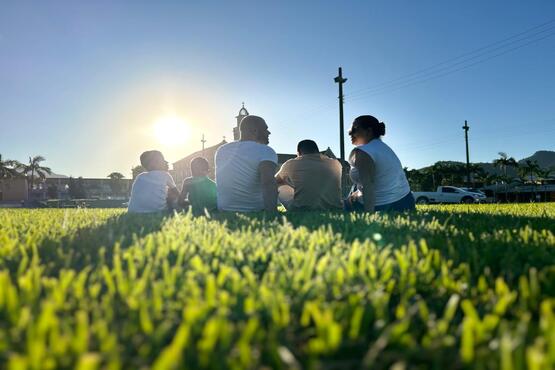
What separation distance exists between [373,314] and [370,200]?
355 centimetres

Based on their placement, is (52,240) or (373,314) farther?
(52,240)

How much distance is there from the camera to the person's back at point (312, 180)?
516 cm

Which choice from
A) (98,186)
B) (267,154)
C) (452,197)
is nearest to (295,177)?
(267,154)

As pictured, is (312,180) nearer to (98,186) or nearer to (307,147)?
(307,147)

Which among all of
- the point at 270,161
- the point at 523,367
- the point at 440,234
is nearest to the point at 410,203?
the point at 270,161

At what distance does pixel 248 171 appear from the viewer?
4.75 metres

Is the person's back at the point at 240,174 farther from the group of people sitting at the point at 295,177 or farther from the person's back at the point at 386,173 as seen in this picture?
the person's back at the point at 386,173

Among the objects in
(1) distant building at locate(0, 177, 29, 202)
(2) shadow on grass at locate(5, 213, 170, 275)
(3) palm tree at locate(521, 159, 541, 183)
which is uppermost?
(3) palm tree at locate(521, 159, 541, 183)

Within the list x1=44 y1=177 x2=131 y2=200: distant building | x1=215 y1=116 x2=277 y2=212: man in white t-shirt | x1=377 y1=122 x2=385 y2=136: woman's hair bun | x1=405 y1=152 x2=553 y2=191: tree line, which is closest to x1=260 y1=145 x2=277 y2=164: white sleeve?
x1=215 y1=116 x2=277 y2=212: man in white t-shirt

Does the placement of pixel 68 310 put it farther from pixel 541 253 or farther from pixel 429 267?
pixel 541 253

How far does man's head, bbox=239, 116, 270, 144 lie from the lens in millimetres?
4875

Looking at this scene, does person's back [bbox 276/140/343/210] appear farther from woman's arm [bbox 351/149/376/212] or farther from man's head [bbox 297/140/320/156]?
woman's arm [bbox 351/149/376/212]

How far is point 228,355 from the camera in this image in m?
0.78

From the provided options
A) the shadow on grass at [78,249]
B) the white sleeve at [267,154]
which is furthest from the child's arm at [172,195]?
the shadow on grass at [78,249]
